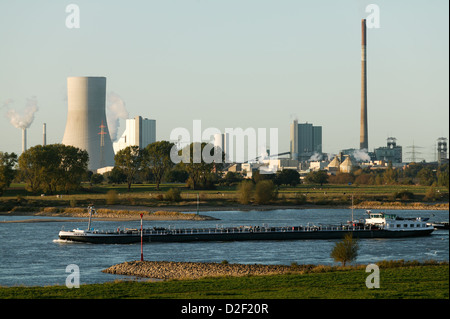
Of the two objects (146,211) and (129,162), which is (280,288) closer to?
(146,211)

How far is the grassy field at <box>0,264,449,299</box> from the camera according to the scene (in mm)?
24719

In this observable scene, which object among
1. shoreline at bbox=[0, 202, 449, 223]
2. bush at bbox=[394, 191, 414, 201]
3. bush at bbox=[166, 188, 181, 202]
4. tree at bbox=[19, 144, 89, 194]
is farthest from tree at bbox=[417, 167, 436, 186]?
tree at bbox=[19, 144, 89, 194]

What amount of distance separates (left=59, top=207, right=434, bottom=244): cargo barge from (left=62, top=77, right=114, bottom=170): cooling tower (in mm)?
86342

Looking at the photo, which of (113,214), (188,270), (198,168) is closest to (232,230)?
(188,270)

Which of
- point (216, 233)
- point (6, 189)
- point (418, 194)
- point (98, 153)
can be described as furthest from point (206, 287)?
point (98, 153)

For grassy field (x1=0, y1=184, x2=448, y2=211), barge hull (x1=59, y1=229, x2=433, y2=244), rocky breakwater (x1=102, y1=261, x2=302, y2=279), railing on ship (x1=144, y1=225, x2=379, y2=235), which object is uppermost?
grassy field (x1=0, y1=184, x2=448, y2=211)

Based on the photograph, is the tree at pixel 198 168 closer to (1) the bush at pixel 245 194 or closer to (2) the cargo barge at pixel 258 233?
(1) the bush at pixel 245 194

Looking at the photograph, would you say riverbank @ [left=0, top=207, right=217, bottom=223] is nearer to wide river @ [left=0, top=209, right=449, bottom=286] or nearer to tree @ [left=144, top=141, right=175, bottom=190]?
wide river @ [left=0, top=209, right=449, bottom=286]

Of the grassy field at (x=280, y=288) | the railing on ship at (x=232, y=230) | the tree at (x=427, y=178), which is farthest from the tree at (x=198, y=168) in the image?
the grassy field at (x=280, y=288)

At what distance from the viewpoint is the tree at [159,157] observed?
131 m

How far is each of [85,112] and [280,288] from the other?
413 ft

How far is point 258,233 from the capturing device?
64.2m

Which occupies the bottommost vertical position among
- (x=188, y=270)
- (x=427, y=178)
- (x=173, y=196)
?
(x=188, y=270)

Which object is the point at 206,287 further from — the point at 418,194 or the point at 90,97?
the point at 90,97
